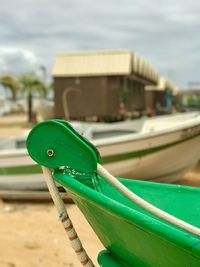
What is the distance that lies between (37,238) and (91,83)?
52.6ft

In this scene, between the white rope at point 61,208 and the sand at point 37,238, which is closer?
the white rope at point 61,208

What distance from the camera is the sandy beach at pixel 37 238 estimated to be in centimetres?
472

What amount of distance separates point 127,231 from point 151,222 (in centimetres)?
33

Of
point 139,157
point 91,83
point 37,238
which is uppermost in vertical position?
point 91,83

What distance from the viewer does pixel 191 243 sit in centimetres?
203

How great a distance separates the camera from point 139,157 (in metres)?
7.50

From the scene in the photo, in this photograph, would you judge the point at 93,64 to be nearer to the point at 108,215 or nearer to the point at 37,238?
the point at 37,238

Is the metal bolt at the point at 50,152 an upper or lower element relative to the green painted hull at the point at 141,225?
upper

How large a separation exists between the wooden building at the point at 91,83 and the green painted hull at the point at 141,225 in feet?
58.4

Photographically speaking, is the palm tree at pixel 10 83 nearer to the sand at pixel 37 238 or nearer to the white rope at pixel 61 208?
the sand at pixel 37 238

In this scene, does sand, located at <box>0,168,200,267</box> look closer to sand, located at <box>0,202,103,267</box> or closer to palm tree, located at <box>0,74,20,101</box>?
sand, located at <box>0,202,103,267</box>

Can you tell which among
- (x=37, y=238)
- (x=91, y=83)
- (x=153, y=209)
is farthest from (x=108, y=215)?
(x=91, y=83)

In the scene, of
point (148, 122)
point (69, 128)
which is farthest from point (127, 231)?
point (148, 122)

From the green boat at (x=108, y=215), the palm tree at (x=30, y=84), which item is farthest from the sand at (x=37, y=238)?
the palm tree at (x=30, y=84)
